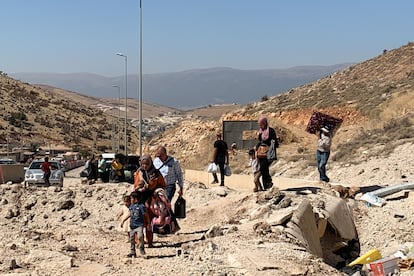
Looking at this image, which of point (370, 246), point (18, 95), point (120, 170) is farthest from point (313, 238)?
point (18, 95)

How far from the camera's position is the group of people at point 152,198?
9.62 m

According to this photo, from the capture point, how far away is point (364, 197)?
47.8 ft

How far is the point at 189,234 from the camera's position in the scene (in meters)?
11.8

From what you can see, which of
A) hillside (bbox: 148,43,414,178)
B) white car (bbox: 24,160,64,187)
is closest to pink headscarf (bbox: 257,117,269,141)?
hillside (bbox: 148,43,414,178)

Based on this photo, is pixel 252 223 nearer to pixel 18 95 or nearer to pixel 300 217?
pixel 300 217

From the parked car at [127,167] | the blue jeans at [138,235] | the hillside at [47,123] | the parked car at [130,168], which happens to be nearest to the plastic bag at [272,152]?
the blue jeans at [138,235]

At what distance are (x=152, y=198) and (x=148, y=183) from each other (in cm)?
29

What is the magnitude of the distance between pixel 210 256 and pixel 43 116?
3378 inches

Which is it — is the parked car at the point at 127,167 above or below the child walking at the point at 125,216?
below

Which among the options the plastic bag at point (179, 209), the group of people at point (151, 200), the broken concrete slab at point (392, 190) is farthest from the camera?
the broken concrete slab at point (392, 190)

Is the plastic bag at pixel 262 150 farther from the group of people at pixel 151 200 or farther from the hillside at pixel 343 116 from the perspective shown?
the hillside at pixel 343 116

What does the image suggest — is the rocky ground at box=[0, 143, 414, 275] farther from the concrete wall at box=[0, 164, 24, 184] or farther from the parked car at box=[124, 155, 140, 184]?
the concrete wall at box=[0, 164, 24, 184]

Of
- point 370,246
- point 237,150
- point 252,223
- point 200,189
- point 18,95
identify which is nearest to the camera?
point 252,223

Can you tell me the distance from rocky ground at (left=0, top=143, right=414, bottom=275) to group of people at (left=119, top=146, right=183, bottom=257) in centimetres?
31
